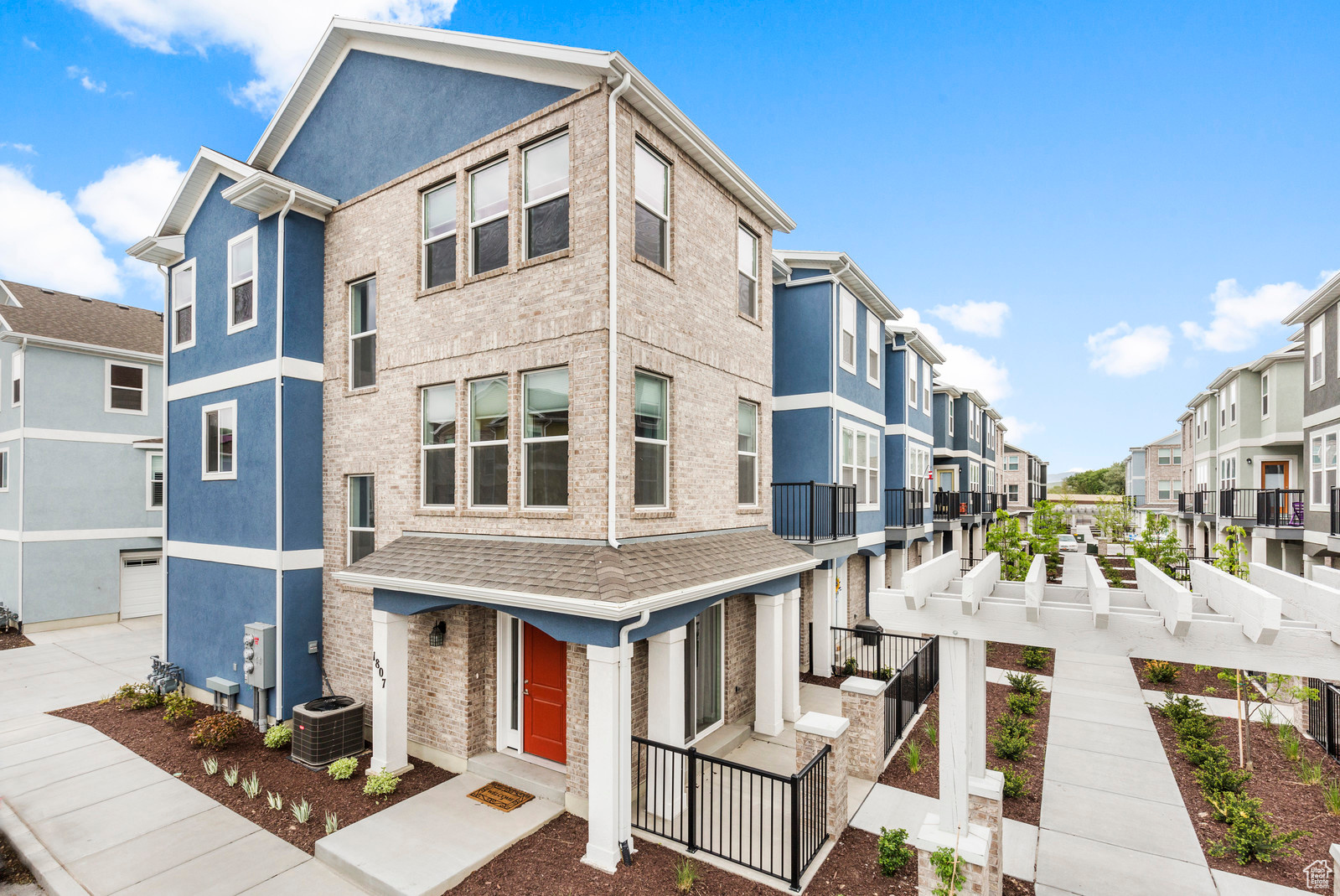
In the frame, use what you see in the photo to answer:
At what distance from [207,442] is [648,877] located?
1121 centimetres

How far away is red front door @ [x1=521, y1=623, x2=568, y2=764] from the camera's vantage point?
29.9 feet

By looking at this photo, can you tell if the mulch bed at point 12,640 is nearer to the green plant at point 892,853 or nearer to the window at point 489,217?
the window at point 489,217

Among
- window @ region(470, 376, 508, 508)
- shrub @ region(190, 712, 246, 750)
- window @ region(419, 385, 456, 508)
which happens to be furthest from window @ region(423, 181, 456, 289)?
shrub @ region(190, 712, 246, 750)

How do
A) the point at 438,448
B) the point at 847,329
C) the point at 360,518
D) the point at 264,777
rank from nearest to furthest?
the point at 264,777 < the point at 438,448 < the point at 360,518 < the point at 847,329

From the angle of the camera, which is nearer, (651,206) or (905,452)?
(651,206)

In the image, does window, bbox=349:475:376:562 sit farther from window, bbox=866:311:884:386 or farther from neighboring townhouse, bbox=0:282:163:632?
neighboring townhouse, bbox=0:282:163:632

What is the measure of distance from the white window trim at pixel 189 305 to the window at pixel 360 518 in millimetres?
5151

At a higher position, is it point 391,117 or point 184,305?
point 391,117

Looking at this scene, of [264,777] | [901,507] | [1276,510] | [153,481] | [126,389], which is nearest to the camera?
[264,777]

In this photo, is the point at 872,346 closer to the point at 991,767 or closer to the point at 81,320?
the point at 991,767

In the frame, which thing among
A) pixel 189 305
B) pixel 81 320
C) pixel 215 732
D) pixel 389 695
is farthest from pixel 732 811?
pixel 81 320

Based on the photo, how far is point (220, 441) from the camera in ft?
39.2

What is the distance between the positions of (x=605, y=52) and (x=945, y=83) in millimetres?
14387

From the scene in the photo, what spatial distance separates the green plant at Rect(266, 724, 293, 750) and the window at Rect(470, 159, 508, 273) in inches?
307
